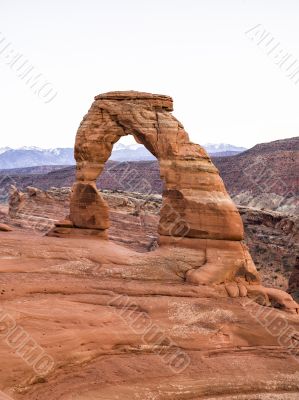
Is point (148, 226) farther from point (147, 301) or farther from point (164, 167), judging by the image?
point (147, 301)

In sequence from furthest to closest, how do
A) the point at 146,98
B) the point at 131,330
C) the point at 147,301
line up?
the point at 146,98
the point at 147,301
the point at 131,330

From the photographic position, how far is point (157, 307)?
16.3 meters

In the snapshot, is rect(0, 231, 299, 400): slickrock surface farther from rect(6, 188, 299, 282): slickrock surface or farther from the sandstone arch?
rect(6, 188, 299, 282): slickrock surface

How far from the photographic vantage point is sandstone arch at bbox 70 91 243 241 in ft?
63.4

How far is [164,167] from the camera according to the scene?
65.6 feet

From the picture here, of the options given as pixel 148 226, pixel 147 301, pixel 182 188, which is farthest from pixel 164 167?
pixel 148 226

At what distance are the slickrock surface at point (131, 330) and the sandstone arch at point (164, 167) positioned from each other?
126cm

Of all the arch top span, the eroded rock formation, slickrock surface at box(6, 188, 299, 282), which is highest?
the arch top span

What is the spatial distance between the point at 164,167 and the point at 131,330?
6870 mm

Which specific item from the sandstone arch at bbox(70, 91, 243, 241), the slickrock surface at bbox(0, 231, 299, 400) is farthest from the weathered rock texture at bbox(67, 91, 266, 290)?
the slickrock surface at bbox(0, 231, 299, 400)

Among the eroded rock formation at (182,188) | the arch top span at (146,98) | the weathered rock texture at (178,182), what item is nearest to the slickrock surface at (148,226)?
the weathered rock texture at (178,182)

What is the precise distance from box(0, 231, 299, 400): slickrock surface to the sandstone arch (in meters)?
1.26

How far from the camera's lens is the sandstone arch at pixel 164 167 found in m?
19.3

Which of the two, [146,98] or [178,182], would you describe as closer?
[178,182]
